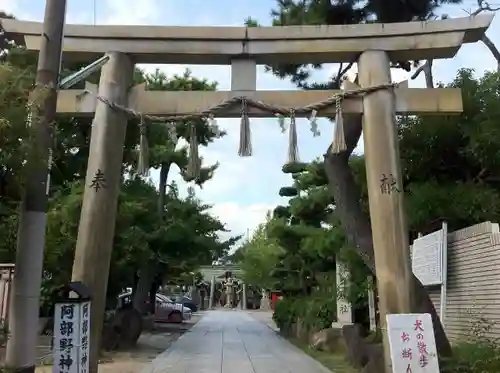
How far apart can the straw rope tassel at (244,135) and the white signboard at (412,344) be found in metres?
2.60

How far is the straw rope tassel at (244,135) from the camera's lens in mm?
7230

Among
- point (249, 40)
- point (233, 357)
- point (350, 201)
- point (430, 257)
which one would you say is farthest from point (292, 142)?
point (233, 357)

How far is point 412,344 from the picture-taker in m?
6.34

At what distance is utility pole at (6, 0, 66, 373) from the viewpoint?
5.31m

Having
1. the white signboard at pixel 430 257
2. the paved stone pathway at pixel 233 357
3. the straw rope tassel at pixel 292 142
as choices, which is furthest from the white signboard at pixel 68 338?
the white signboard at pixel 430 257

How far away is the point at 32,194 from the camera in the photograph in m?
5.53

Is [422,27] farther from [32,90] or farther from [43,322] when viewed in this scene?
[43,322]

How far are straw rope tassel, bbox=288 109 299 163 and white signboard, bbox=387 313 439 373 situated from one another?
2240 mm

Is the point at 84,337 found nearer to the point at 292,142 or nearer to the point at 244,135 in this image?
the point at 244,135

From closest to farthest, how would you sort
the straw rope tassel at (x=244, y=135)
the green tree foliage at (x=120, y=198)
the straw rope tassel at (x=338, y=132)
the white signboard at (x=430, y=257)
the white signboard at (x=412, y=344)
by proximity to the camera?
the green tree foliage at (x=120, y=198)
the white signboard at (x=412, y=344)
the straw rope tassel at (x=244, y=135)
the straw rope tassel at (x=338, y=132)
the white signboard at (x=430, y=257)

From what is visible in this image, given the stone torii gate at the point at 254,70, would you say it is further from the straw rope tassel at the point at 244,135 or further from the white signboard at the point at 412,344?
the white signboard at the point at 412,344

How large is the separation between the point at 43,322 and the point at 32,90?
11799 millimetres

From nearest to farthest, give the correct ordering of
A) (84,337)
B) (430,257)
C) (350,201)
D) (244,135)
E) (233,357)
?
(84,337), (244,135), (350,201), (430,257), (233,357)

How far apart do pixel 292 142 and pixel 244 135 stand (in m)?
0.61
